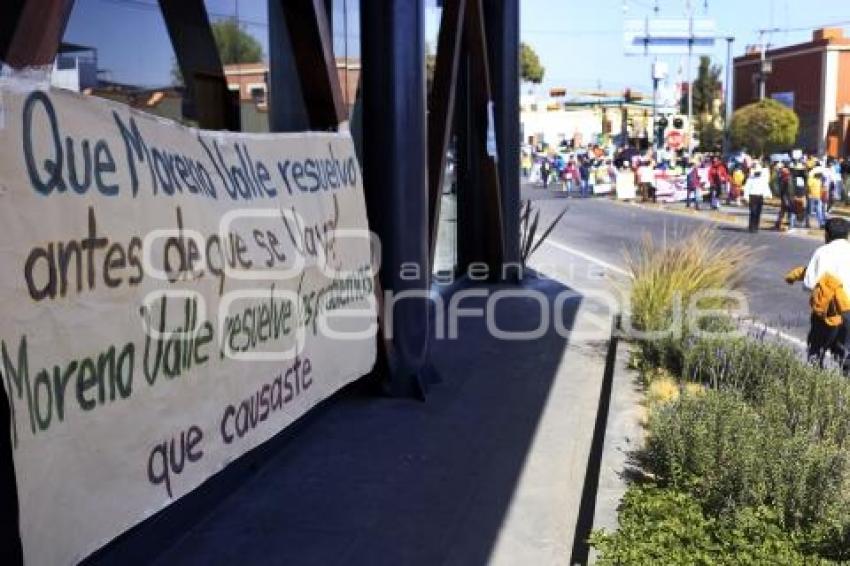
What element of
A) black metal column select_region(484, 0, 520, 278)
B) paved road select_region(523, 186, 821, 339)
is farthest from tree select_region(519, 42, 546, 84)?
black metal column select_region(484, 0, 520, 278)

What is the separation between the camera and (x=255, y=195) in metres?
4.28

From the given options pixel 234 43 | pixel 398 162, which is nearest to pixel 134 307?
pixel 234 43

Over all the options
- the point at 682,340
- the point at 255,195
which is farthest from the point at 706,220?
the point at 255,195

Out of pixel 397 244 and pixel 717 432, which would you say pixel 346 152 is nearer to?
pixel 397 244

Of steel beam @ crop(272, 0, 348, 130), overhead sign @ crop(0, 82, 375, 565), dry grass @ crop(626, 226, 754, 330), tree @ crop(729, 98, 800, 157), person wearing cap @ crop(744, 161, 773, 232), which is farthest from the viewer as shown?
tree @ crop(729, 98, 800, 157)

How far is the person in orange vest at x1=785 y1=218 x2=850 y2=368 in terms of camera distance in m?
7.85

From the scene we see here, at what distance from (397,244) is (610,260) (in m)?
10.9

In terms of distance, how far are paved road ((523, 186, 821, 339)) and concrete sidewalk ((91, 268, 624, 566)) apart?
187 inches

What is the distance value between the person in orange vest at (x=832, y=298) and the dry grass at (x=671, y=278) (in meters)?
1.05

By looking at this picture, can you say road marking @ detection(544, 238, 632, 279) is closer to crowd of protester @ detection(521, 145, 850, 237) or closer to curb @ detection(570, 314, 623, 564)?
curb @ detection(570, 314, 623, 564)

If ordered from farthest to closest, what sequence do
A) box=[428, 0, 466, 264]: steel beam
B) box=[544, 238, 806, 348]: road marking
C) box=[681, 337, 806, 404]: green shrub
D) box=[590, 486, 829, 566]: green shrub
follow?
box=[544, 238, 806, 348]: road marking, box=[428, 0, 466, 264]: steel beam, box=[681, 337, 806, 404]: green shrub, box=[590, 486, 829, 566]: green shrub

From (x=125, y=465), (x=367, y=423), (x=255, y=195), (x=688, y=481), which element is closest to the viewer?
(x=125, y=465)

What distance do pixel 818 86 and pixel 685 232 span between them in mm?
45615

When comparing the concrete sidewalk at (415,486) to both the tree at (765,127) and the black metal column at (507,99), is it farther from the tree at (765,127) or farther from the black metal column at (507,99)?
the tree at (765,127)
